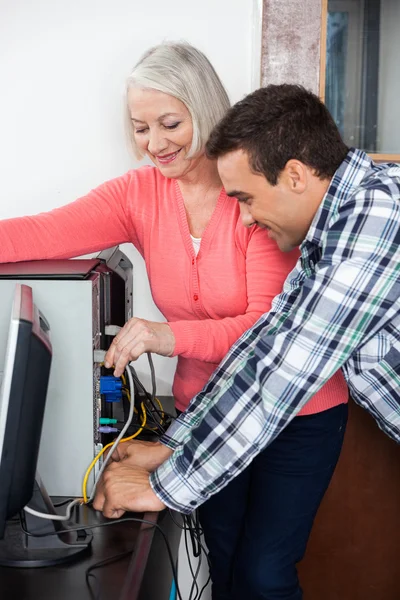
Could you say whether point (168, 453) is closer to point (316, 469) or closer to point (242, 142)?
point (316, 469)

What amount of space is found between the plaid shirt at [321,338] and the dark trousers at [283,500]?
164 millimetres

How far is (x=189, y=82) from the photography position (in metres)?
1.43

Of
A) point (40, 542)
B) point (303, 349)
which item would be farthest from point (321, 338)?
point (40, 542)

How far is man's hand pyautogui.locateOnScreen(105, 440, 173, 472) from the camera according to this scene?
134 cm

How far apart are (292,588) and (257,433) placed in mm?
423

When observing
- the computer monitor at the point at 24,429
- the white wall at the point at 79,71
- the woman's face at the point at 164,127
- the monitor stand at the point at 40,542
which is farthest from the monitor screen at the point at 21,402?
the white wall at the point at 79,71

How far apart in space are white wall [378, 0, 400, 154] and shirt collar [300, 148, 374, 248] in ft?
2.67

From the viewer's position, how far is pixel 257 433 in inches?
45.8

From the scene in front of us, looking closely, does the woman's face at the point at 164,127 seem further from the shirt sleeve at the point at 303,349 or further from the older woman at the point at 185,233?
the shirt sleeve at the point at 303,349

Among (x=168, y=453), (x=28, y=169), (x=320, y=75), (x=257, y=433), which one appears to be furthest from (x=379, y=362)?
(x=28, y=169)

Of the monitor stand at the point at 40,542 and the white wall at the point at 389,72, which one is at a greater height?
the white wall at the point at 389,72

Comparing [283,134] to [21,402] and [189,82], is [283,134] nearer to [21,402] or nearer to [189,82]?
[189,82]

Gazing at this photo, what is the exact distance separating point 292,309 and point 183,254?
0.40 meters

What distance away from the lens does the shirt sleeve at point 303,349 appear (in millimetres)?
1085
